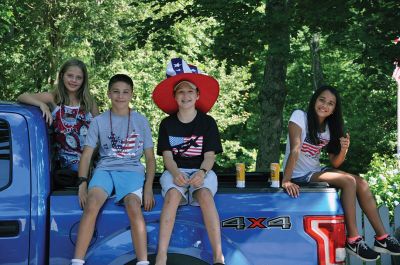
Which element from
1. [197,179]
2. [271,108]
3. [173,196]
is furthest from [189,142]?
[271,108]

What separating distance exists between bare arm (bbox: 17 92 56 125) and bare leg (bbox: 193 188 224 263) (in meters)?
1.20

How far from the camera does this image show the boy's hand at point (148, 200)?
376 cm

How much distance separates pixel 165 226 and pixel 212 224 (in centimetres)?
27

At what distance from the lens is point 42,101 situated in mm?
4414

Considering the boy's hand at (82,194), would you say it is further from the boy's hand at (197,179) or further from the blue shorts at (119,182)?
the boy's hand at (197,179)

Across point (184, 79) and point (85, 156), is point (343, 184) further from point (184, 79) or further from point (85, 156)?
point (85, 156)

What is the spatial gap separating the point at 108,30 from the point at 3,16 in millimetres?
5713

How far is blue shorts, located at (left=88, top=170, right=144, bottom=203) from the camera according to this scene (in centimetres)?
379

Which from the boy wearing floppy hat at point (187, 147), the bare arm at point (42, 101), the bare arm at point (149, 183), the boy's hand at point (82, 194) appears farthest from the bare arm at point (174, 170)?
the bare arm at point (42, 101)

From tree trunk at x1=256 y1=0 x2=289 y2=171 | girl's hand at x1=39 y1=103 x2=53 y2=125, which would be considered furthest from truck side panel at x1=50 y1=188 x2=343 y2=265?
tree trunk at x1=256 y1=0 x2=289 y2=171

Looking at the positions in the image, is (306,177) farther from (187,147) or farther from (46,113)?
(46,113)

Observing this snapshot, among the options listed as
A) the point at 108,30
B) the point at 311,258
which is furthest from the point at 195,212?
the point at 108,30

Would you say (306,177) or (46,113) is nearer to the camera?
(46,113)

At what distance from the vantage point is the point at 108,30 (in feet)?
59.6
